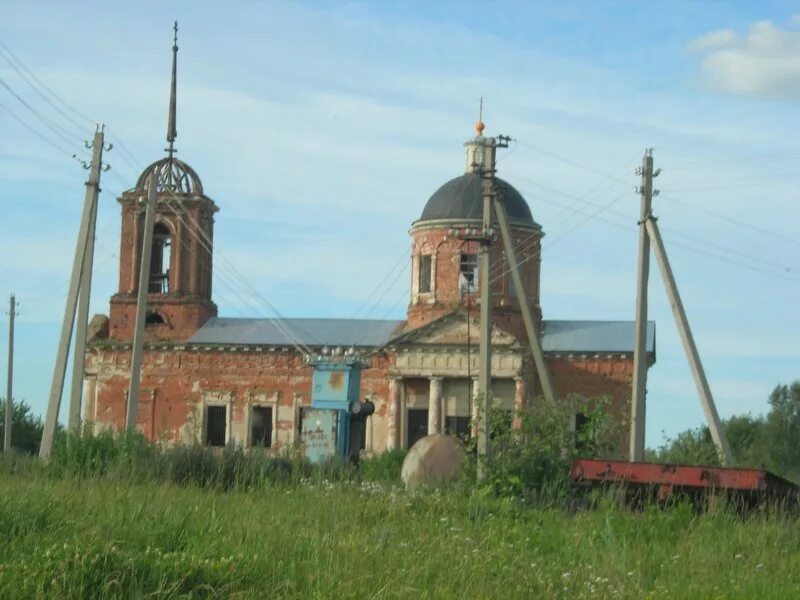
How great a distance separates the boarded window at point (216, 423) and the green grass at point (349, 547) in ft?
108

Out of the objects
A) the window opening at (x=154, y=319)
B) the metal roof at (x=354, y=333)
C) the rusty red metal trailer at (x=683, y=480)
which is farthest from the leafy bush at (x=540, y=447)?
the window opening at (x=154, y=319)

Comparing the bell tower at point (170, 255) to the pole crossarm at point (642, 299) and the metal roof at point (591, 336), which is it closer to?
the metal roof at point (591, 336)

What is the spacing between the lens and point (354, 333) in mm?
49375

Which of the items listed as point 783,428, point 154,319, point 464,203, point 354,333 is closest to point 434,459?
point 464,203

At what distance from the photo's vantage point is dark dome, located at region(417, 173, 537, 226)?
45844mm

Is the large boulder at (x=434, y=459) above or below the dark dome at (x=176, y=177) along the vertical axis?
below

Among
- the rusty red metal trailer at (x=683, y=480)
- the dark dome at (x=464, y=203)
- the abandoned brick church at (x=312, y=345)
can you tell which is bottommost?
the rusty red metal trailer at (x=683, y=480)

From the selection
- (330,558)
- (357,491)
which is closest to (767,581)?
(330,558)

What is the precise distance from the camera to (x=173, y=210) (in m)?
47.5

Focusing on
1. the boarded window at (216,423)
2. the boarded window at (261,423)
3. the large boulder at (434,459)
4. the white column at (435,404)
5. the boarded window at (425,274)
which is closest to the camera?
the large boulder at (434,459)

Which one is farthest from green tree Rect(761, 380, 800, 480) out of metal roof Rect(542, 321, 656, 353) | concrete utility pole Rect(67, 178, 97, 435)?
Result: concrete utility pole Rect(67, 178, 97, 435)

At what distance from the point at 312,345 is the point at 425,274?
14.8ft

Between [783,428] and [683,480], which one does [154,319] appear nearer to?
[783,428]

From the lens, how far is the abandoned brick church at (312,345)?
4506cm
